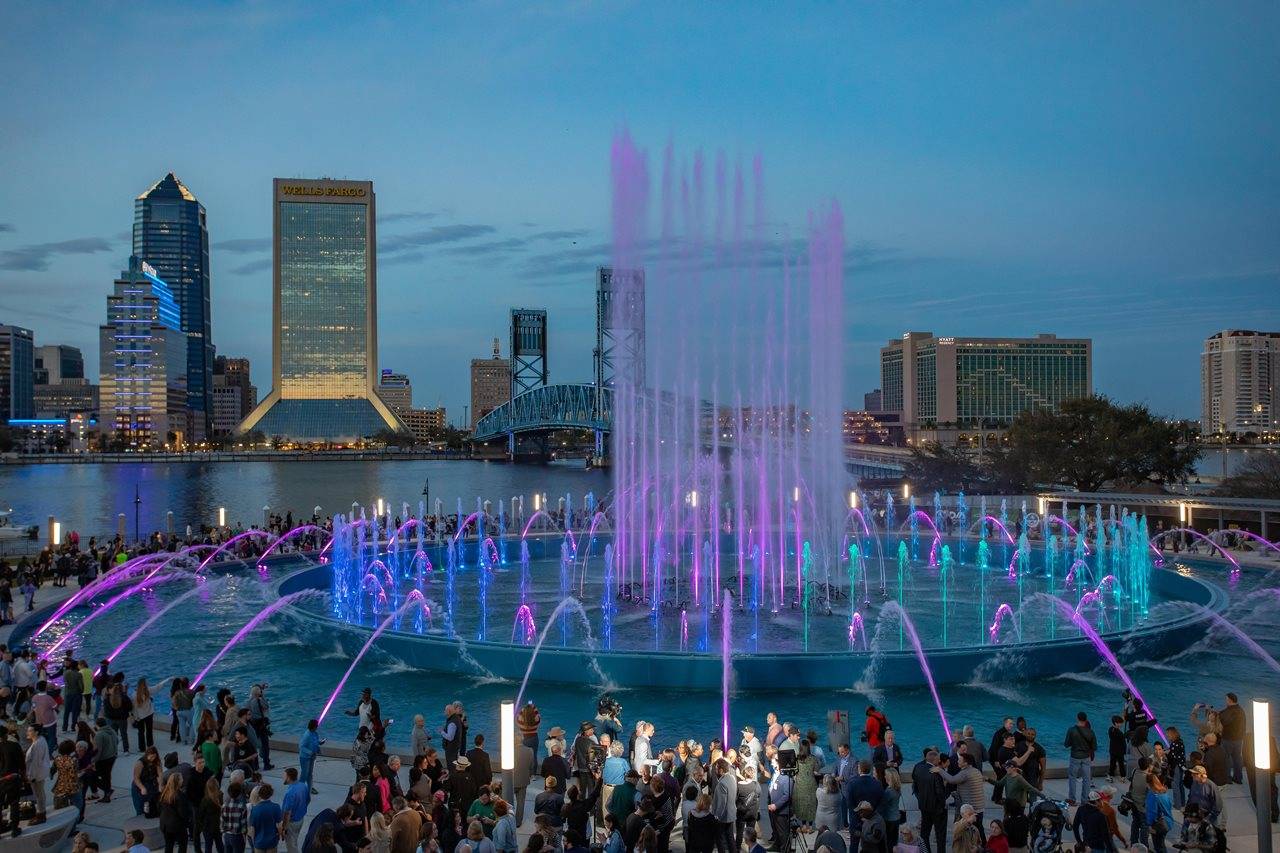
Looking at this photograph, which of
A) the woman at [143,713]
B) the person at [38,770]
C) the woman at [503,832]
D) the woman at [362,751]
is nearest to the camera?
the woman at [503,832]

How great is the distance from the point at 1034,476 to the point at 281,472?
82.5m

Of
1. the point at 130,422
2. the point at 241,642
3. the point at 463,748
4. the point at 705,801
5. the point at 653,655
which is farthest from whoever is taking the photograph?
the point at 130,422

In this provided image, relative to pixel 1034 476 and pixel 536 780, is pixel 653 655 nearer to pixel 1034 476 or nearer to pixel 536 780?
pixel 536 780

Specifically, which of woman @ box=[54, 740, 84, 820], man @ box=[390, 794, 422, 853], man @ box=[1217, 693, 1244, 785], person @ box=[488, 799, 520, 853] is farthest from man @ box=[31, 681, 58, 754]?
man @ box=[1217, 693, 1244, 785]

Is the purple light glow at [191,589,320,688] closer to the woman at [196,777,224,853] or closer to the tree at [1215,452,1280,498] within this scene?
the woman at [196,777,224,853]

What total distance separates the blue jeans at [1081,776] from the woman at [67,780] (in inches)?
341

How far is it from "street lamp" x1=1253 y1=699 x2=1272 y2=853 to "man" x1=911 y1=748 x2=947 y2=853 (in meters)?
2.24

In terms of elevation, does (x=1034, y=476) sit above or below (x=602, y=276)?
below

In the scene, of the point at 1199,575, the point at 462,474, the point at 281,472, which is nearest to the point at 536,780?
the point at 1199,575

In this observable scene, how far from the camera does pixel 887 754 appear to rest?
8.97m

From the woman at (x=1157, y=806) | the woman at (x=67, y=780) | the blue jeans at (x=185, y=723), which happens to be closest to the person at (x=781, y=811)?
the woman at (x=1157, y=806)

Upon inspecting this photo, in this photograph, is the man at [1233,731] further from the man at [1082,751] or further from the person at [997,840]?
the person at [997,840]

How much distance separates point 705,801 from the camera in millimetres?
7449

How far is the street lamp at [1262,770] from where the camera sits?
753 cm
